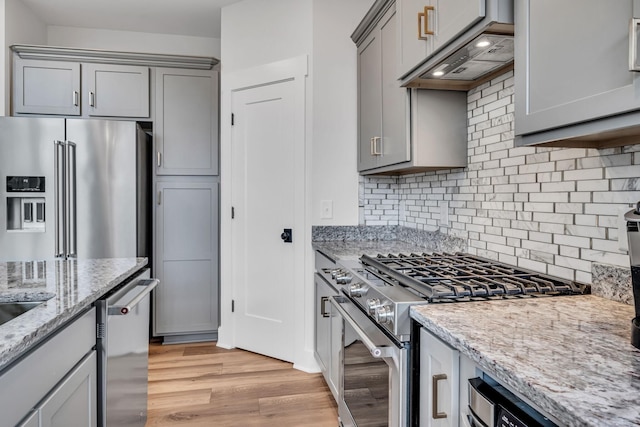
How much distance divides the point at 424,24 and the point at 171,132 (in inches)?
93.0

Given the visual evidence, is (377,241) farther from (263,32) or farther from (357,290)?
(263,32)

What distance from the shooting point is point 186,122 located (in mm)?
3283

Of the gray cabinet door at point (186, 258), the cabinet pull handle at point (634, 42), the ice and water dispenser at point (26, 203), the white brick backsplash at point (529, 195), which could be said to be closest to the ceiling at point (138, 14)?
the gray cabinet door at point (186, 258)

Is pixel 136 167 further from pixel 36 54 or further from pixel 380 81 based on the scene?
pixel 380 81

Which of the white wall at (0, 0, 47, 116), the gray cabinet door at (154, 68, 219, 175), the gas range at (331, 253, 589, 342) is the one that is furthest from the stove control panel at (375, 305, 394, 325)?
the white wall at (0, 0, 47, 116)

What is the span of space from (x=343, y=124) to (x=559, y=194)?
1614mm

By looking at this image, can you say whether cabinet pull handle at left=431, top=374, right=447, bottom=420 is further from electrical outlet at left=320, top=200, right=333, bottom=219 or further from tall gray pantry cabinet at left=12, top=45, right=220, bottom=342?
tall gray pantry cabinet at left=12, top=45, right=220, bottom=342

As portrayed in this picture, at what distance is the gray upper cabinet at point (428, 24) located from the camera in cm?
127

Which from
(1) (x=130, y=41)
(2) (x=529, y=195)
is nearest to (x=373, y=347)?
(2) (x=529, y=195)

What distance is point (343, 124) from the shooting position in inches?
109

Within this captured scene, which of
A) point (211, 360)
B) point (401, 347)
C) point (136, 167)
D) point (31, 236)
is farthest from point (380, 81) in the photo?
point (31, 236)

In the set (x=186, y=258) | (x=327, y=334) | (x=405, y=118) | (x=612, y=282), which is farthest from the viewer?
(x=186, y=258)

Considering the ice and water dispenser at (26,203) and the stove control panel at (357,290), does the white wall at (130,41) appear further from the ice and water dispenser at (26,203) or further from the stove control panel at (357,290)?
the stove control panel at (357,290)

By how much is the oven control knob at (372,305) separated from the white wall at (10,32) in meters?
3.22
